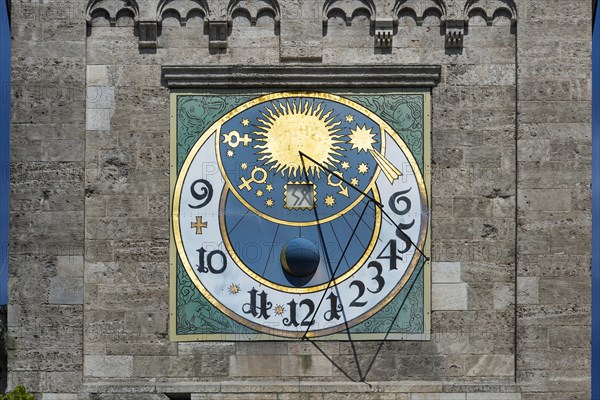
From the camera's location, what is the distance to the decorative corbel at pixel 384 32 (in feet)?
88.1

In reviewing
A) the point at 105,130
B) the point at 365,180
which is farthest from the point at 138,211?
the point at 365,180

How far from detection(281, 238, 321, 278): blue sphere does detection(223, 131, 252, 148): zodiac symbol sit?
4.94ft

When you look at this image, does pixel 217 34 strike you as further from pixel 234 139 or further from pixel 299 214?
pixel 299 214

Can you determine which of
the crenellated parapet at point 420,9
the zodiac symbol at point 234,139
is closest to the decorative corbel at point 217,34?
the zodiac symbol at point 234,139

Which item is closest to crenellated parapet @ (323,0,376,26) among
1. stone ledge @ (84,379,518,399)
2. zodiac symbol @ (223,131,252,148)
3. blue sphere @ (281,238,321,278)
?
zodiac symbol @ (223,131,252,148)

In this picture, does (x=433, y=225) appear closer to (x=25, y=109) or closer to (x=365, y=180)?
(x=365, y=180)

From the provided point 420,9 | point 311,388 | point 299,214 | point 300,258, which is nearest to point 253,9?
point 420,9

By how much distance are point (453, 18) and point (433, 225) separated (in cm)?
285

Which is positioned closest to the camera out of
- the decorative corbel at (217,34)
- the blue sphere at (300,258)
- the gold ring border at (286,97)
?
the blue sphere at (300,258)

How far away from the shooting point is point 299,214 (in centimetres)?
2653

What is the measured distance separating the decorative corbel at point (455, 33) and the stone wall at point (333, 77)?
41mm

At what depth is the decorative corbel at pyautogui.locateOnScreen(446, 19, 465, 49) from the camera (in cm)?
2689

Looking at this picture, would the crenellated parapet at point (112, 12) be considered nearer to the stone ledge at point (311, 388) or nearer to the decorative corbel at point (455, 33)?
the decorative corbel at point (455, 33)

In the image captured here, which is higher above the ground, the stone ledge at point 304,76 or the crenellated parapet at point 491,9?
the crenellated parapet at point 491,9
